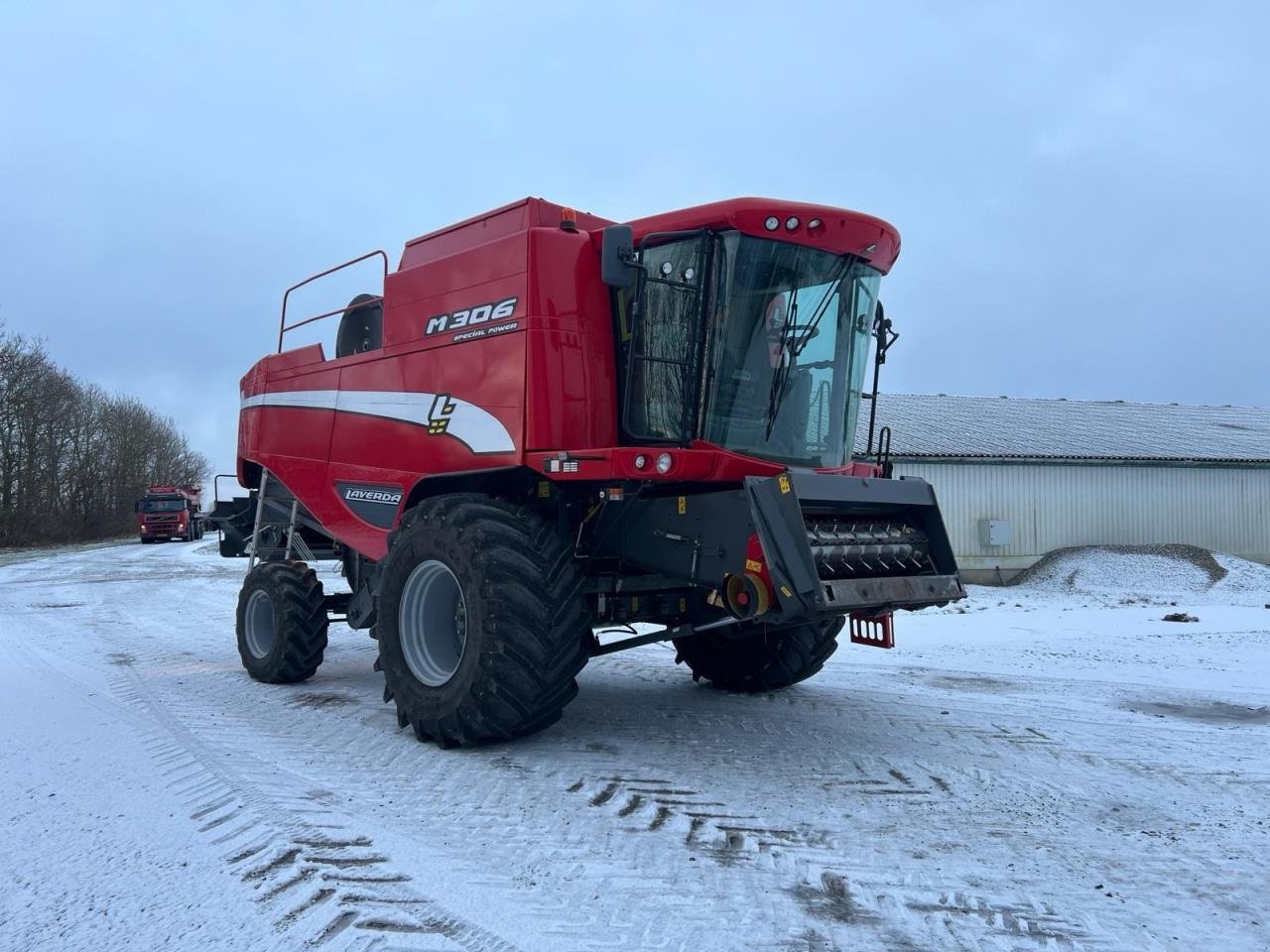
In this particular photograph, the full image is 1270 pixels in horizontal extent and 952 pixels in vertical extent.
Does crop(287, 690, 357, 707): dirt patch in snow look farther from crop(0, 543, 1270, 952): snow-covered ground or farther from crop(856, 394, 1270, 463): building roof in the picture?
crop(856, 394, 1270, 463): building roof

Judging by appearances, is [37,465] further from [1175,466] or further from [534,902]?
[534,902]

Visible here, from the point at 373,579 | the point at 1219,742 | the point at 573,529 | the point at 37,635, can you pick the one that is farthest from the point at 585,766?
the point at 37,635

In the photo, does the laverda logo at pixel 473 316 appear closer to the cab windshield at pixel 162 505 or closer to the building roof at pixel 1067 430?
the building roof at pixel 1067 430

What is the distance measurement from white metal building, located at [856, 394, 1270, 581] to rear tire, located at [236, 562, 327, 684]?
44.8ft

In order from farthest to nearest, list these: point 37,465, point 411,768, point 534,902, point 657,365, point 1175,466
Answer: point 37,465 → point 1175,466 → point 657,365 → point 411,768 → point 534,902

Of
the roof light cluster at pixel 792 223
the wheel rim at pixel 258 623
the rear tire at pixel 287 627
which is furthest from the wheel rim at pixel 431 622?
the roof light cluster at pixel 792 223

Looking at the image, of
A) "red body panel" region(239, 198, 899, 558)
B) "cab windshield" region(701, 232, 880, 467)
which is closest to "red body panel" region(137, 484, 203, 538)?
"red body panel" region(239, 198, 899, 558)

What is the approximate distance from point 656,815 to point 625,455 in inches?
69.7

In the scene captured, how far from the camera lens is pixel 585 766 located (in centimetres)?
501

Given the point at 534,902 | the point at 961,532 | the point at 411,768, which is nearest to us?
the point at 534,902

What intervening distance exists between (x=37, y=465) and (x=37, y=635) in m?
39.9

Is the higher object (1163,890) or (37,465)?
(37,465)

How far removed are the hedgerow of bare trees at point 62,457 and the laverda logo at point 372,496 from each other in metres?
41.8

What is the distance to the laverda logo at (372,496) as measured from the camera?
646cm
